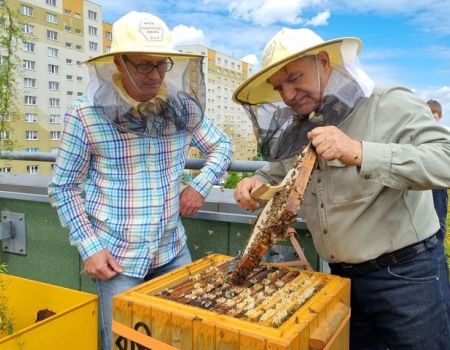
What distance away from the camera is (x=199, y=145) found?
2426 millimetres

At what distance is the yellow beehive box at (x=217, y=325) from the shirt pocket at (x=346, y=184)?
0.32 m

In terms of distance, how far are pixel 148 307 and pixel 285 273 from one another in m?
0.61

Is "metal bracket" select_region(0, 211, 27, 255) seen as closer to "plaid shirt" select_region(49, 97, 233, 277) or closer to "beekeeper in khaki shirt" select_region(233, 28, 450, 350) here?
"plaid shirt" select_region(49, 97, 233, 277)

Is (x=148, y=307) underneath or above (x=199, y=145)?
underneath

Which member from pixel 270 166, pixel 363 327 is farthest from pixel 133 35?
pixel 363 327

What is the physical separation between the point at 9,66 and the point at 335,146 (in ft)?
A: 4.94

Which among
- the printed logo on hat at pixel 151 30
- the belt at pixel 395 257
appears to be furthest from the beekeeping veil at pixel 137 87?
the belt at pixel 395 257

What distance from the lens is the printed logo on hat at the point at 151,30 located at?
1.93m

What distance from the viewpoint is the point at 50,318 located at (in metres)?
1.88

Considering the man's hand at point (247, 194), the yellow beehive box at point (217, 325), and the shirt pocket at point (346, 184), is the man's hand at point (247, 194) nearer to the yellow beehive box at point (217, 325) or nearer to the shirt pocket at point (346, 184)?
the shirt pocket at point (346, 184)

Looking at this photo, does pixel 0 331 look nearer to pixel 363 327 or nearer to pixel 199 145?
pixel 199 145

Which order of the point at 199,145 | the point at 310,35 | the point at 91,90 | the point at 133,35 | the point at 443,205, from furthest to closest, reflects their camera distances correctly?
the point at 443,205, the point at 199,145, the point at 91,90, the point at 133,35, the point at 310,35

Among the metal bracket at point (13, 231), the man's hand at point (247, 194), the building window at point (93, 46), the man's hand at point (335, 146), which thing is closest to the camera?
the man's hand at point (335, 146)

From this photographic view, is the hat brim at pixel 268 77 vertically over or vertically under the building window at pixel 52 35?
under
